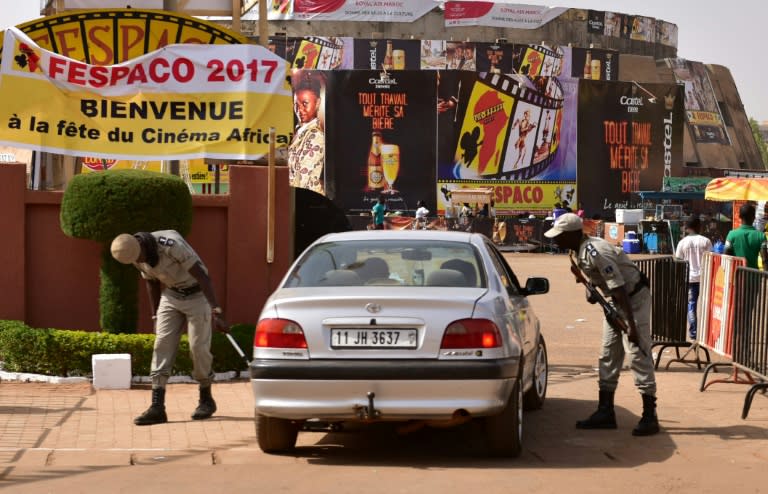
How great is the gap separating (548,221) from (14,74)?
29.2 m

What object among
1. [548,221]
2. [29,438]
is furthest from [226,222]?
[548,221]

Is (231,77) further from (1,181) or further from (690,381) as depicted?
(690,381)

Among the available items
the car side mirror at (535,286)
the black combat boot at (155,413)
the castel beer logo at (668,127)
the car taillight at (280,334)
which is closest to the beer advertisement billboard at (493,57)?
the castel beer logo at (668,127)

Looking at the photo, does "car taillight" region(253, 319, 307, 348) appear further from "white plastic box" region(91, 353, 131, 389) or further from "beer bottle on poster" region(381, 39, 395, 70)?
"beer bottle on poster" region(381, 39, 395, 70)

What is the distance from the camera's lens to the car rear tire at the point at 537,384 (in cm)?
972

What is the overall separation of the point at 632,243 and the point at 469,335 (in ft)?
111

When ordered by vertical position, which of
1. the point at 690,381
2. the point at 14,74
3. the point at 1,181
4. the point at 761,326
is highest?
the point at 14,74

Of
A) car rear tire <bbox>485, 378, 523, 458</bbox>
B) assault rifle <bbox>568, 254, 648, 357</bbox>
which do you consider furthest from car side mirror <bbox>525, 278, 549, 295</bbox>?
car rear tire <bbox>485, 378, 523, 458</bbox>

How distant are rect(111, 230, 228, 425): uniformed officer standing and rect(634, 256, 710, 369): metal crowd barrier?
5540 millimetres

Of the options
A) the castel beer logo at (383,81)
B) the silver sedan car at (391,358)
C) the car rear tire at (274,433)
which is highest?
the castel beer logo at (383,81)

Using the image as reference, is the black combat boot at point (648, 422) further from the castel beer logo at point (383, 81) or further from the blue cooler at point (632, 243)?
the castel beer logo at point (383, 81)

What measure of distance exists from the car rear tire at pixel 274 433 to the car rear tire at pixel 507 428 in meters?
1.30

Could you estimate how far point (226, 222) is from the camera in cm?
1326

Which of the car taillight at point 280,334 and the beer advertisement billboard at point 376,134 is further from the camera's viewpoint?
the beer advertisement billboard at point 376,134
